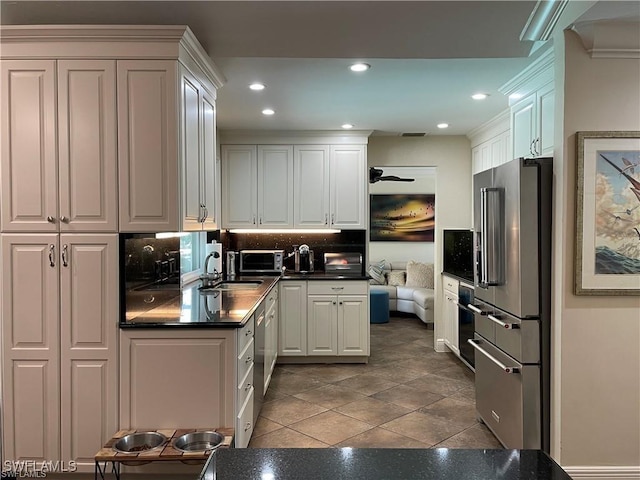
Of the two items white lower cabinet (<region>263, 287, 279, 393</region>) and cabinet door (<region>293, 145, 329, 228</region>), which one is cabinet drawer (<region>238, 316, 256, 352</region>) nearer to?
white lower cabinet (<region>263, 287, 279, 393</region>)

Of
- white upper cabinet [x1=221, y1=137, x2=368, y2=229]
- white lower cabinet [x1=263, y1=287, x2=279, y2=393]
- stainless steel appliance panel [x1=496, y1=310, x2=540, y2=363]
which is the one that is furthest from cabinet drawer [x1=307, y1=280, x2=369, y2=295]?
stainless steel appliance panel [x1=496, y1=310, x2=540, y2=363]

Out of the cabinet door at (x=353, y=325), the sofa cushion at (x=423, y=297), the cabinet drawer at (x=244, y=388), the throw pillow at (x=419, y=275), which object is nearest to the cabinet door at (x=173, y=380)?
the cabinet drawer at (x=244, y=388)

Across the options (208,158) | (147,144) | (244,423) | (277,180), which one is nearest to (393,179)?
(277,180)

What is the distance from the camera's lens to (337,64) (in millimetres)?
3188

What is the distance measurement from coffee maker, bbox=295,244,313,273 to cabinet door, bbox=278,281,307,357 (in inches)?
17.9

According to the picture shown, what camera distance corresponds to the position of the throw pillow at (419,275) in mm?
7918

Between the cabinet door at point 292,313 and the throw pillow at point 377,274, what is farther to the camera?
the throw pillow at point 377,274

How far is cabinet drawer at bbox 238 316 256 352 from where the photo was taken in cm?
272

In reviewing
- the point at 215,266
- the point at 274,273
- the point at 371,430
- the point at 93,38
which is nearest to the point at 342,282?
the point at 274,273

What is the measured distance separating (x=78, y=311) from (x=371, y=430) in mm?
2166

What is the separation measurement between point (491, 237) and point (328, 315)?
2457 millimetres

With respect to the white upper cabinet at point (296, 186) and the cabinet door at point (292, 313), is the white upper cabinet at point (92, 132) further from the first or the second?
the white upper cabinet at point (296, 186)

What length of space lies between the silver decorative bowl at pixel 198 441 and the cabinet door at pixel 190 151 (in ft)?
3.54

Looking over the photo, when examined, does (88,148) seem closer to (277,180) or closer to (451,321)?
(277,180)
